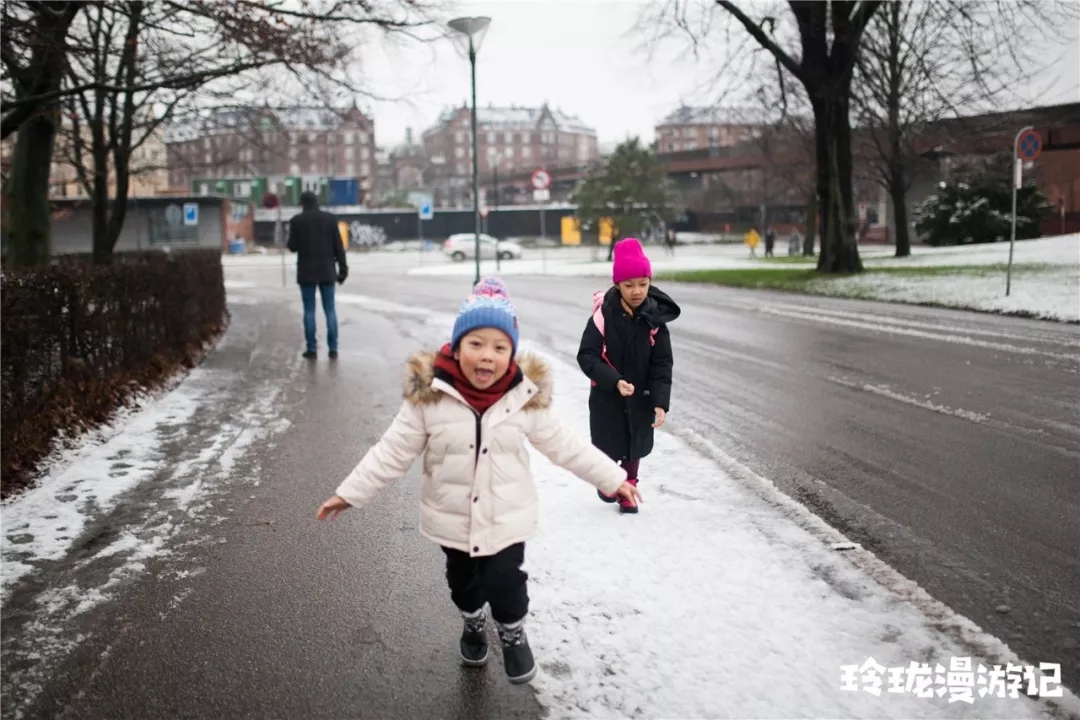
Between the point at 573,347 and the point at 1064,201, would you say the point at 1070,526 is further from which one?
the point at 1064,201

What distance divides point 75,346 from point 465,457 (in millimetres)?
5591

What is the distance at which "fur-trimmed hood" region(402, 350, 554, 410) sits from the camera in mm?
3467

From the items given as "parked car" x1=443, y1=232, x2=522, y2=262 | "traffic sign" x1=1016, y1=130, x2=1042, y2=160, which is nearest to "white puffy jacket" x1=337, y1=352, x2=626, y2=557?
"traffic sign" x1=1016, y1=130, x2=1042, y2=160

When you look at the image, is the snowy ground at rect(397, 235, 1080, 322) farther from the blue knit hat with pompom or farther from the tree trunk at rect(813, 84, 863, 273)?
the blue knit hat with pompom

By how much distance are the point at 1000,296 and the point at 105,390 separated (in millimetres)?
15567

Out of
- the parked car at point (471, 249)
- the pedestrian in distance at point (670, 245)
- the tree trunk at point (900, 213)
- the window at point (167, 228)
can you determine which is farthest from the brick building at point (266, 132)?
the window at point (167, 228)

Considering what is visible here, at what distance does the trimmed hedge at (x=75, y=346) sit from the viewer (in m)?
6.54

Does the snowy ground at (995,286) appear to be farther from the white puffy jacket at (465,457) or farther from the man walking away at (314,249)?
the white puffy jacket at (465,457)

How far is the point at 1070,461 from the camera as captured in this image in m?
Result: 6.22

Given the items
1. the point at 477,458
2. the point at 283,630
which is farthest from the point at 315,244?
the point at 477,458

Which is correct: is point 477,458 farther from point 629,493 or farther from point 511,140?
point 511,140

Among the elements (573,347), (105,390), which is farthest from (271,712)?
(573,347)

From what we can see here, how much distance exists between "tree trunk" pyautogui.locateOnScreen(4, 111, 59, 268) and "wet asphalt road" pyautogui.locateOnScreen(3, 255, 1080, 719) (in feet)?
24.4

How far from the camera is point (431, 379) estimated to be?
3.47 metres
